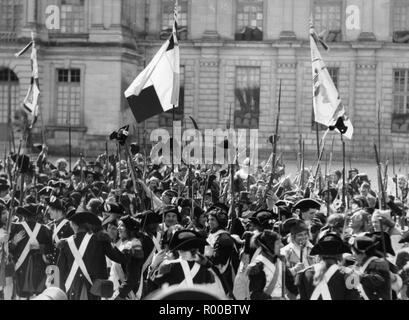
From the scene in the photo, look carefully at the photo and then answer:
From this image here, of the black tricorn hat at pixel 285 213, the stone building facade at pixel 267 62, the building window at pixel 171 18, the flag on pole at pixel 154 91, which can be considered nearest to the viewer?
the black tricorn hat at pixel 285 213

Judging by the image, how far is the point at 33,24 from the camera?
1490 inches

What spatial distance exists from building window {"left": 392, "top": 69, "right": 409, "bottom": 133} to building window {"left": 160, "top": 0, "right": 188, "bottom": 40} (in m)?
9.67

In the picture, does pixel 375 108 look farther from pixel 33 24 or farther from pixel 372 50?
pixel 33 24

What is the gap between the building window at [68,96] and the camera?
128ft

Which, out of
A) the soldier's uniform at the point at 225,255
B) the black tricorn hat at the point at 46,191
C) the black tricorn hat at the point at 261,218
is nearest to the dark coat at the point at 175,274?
the soldier's uniform at the point at 225,255

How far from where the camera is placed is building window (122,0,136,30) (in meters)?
38.8

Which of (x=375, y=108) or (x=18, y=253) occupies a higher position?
(x=375, y=108)

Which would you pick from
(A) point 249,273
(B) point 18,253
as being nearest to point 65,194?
(B) point 18,253

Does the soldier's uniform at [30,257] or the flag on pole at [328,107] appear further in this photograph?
the flag on pole at [328,107]

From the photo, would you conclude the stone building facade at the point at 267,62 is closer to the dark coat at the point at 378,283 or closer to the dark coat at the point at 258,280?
the dark coat at the point at 258,280

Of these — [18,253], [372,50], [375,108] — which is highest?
[372,50]

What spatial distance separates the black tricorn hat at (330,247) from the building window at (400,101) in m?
34.0

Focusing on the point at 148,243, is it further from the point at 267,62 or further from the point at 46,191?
the point at 267,62
